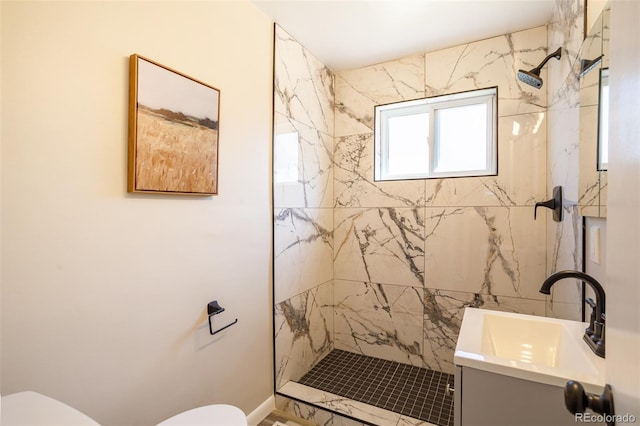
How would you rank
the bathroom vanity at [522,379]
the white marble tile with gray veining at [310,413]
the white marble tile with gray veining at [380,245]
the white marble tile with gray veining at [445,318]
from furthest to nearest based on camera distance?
the white marble tile with gray veining at [380,245] < the white marble tile with gray veining at [445,318] < the white marble tile with gray veining at [310,413] < the bathroom vanity at [522,379]

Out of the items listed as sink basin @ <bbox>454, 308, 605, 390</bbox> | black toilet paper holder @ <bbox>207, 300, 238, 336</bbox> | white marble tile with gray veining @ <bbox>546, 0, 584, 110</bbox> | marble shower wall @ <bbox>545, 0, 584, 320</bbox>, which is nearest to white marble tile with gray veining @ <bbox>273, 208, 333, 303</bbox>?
black toilet paper holder @ <bbox>207, 300, 238, 336</bbox>

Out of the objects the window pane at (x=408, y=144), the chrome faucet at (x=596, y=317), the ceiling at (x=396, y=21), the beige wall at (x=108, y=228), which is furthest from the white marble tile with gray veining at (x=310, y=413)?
the ceiling at (x=396, y=21)

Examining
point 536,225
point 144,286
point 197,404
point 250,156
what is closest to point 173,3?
point 250,156

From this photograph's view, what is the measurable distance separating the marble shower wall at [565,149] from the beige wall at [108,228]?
164 centimetres

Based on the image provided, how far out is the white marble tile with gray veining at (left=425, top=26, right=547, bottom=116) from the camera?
6.61ft

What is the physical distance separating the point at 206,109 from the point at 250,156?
1.28 feet

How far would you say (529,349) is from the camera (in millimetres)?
1292

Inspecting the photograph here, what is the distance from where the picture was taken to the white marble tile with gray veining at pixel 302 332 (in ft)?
6.74

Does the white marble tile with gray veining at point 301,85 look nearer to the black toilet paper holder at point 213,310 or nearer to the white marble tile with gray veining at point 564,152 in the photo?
the black toilet paper holder at point 213,310

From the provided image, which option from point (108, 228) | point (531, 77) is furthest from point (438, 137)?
point (108, 228)

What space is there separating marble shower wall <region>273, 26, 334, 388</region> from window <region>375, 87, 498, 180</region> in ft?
1.61

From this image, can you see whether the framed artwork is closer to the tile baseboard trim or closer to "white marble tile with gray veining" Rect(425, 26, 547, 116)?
the tile baseboard trim

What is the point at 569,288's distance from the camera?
4.90 feet

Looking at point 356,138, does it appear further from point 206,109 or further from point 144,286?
point 144,286
